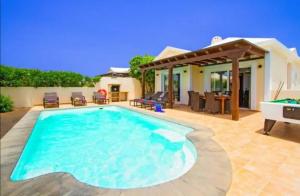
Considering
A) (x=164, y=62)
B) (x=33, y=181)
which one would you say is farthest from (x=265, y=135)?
(x=164, y=62)

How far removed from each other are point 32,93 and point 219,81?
47.6 feet

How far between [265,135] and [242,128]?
946 millimetres

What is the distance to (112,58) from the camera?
68.1m

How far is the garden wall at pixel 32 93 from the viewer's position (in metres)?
12.9

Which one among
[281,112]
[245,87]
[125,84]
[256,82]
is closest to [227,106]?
[256,82]

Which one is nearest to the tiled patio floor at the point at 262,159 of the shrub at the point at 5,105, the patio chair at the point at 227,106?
the patio chair at the point at 227,106

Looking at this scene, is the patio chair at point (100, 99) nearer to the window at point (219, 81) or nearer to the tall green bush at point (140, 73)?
the tall green bush at point (140, 73)

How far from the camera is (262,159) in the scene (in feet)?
11.9

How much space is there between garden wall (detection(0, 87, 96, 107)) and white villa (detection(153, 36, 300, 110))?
29.5ft

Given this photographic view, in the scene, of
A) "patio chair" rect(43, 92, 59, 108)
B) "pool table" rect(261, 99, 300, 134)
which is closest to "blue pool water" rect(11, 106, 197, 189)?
"pool table" rect(261, 99, 300, 134)

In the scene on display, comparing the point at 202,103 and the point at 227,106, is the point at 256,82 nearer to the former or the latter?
the point at 227,106

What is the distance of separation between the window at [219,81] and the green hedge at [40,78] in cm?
1058

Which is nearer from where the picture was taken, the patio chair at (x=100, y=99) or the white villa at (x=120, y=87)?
the patio chair at (x=100, y=99)

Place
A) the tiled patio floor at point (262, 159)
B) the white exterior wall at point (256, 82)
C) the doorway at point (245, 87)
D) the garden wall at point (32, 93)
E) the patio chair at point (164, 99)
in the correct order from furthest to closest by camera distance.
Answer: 1. the garden wall at point (32, 93)
2. the patio chair at point (164, 99)
3. the doorway at point (245, 87)
4. the white exterior wall at point (256, 82)
5. the tiled patio floor at point (262, 159)
